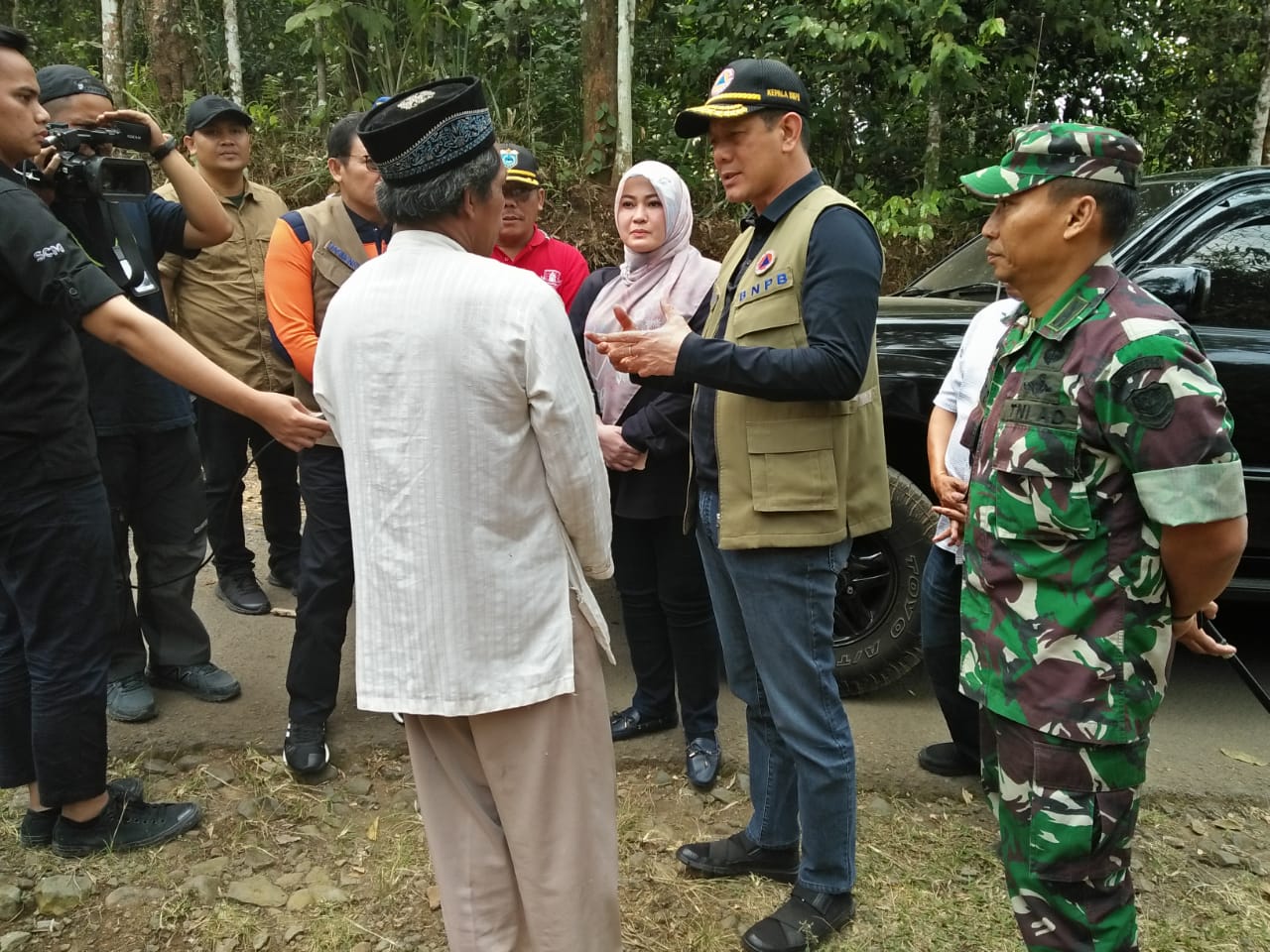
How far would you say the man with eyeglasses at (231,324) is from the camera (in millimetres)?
4168

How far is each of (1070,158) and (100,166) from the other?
250 centimetres

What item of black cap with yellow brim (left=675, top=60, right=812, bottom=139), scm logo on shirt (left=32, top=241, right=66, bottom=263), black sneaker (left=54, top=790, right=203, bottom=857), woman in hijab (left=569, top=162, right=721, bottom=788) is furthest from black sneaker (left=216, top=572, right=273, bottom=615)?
black cap with yellow brim (left=675, top=60, right=812, bottom=139)

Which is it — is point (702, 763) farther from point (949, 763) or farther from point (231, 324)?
point (231, 324)

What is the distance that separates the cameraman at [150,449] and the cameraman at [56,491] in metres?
0.50

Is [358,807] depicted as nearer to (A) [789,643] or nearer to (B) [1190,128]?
(A) [789,643]

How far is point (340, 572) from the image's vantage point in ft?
10.1

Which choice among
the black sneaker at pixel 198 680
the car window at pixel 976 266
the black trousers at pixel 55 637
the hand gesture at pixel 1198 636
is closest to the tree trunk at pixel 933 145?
the car window at pixel 976 266

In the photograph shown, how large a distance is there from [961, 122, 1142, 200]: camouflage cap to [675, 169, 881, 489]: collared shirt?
391 mm

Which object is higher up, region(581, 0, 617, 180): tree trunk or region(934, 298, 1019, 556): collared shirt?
region(581, 0, 617, 180): tree trunk

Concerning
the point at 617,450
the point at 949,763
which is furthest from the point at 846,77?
the point at 949,763

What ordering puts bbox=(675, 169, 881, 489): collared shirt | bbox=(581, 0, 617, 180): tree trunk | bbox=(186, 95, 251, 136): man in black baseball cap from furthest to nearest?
bbox=(581, 0, 617, 180): tree trunk → bbox=(186, 95, 251, 136): man in black baseball cap → bbox=(675, 169, 881, 489): collared shirt

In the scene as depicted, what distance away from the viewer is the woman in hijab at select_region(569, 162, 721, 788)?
2.91m

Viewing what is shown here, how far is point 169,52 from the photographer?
873 cm

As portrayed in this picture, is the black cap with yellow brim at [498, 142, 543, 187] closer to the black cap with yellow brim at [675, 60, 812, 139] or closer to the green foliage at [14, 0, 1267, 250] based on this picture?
the black cap with yellow brim at [675, 60, 812, 139]
